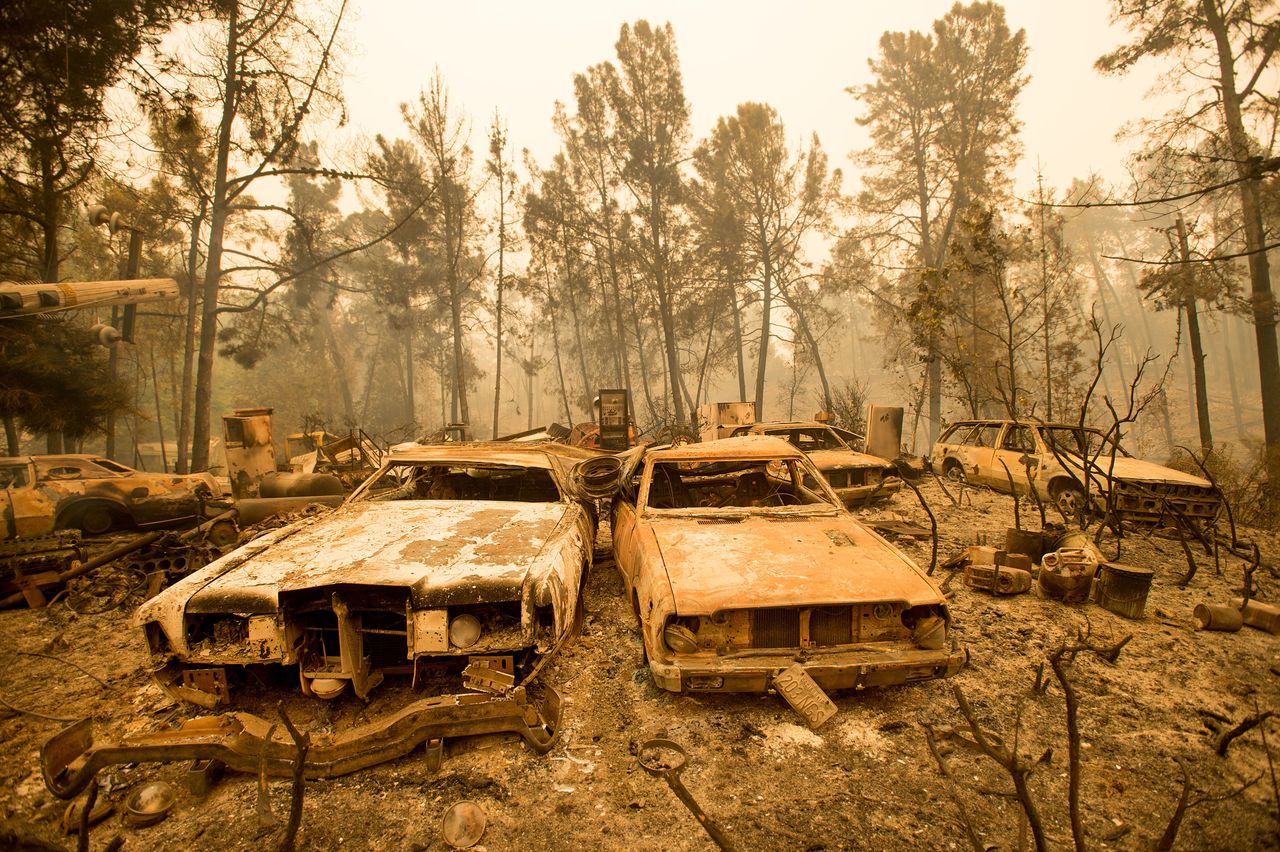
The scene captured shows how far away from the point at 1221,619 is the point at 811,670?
140 inches

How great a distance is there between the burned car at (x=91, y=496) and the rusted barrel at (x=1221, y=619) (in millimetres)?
9750

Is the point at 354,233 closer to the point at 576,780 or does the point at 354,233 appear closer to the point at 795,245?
the point at 795,245

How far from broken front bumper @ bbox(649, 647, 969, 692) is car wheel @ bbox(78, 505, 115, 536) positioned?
9246mm

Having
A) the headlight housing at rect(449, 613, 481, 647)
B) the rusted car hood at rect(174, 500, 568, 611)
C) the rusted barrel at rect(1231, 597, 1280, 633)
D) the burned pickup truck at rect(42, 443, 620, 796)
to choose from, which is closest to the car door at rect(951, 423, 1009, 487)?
the rusted barrel at rect(1231, 597, 1280, 633)

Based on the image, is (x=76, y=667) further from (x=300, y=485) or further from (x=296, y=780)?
(x=300, y=485)

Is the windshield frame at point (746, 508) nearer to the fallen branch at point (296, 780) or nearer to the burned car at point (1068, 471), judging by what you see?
the fallen branch at point (296, 780)

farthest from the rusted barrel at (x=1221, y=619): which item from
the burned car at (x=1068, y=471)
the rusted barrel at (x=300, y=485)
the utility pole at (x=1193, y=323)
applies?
the rusted barrel at (x=300, y=485)

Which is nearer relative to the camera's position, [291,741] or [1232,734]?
[291,741]

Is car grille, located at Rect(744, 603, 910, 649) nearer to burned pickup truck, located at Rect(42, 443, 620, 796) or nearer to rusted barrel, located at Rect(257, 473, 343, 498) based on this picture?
burned pickup truck, located at Rect(42, 443, 620, 796)

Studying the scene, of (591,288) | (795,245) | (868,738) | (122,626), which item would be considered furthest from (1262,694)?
(591,288)

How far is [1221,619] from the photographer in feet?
13.4

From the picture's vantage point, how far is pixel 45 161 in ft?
34.1

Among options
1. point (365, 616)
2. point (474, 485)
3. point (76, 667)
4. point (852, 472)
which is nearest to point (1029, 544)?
point (852, 472)

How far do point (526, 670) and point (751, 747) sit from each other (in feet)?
4.02
